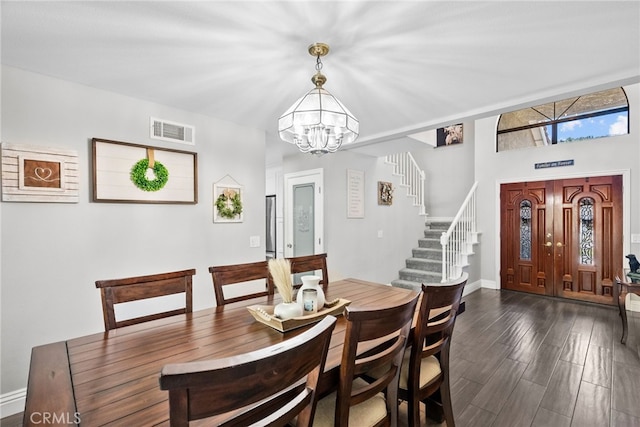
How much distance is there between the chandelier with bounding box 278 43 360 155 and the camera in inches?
73.2

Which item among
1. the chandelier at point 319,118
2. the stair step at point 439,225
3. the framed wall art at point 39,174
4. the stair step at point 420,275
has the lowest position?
the stair step at point 420,275

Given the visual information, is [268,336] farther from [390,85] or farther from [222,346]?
[390,85]

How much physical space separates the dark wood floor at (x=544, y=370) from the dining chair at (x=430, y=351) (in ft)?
1.82

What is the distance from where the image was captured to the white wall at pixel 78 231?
2145mm

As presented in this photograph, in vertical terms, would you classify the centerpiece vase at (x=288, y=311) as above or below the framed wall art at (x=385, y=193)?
below

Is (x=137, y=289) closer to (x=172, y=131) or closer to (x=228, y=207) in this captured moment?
(x=228, y=207)

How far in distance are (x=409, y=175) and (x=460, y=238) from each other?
1565 mm

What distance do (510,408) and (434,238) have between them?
4.12 meters

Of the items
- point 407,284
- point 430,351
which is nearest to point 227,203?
point 430,351

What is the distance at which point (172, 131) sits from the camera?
2.96 meters

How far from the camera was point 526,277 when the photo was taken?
534cm

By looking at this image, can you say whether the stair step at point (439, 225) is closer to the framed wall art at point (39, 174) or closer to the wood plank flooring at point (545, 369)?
the wood plank flooring at point (545, 369)

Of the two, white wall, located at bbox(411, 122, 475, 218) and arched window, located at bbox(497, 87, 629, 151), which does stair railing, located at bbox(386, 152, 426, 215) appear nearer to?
white wall, located at bbox(411, 122, 475, 218)

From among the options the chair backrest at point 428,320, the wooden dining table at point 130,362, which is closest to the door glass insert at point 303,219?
the wooden dining table at point 130,362
